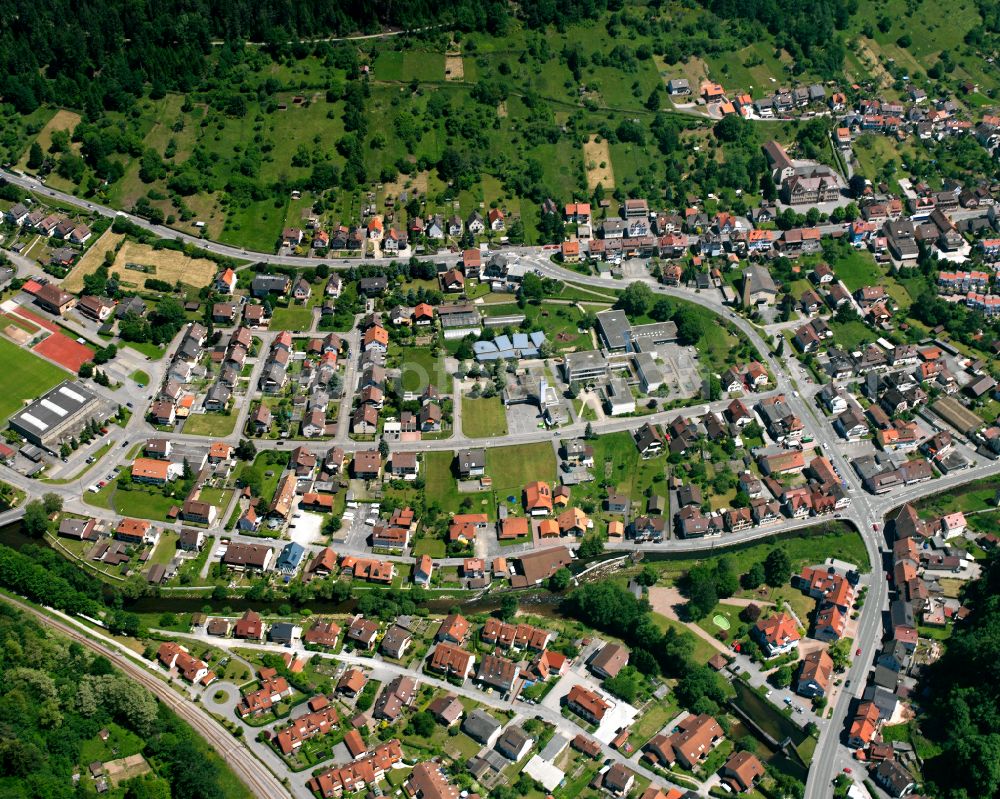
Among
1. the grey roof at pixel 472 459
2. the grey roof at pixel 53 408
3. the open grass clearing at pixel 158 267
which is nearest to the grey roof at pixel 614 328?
the grey roof at pixel 472 459

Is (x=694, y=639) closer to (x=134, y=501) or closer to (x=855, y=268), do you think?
(x=134, y=501)

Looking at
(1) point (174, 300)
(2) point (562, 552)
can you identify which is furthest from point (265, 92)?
(2) point (562, 552)

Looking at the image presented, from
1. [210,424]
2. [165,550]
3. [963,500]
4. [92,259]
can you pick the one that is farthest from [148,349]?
[963,500]

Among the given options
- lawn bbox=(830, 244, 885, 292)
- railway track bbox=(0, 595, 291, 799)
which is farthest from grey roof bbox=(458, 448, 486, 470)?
lawn bbox=(830, 244, 885, 292)

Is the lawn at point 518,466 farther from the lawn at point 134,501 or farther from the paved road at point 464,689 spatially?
the lawn at point 134,501

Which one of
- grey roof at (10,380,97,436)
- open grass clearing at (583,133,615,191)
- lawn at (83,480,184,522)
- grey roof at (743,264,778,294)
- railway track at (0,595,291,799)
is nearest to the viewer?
railway track at (0,595,291,799)

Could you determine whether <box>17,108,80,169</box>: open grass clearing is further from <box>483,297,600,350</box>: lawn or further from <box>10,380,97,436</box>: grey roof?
<box>483,297,600,350</box>: lawn
